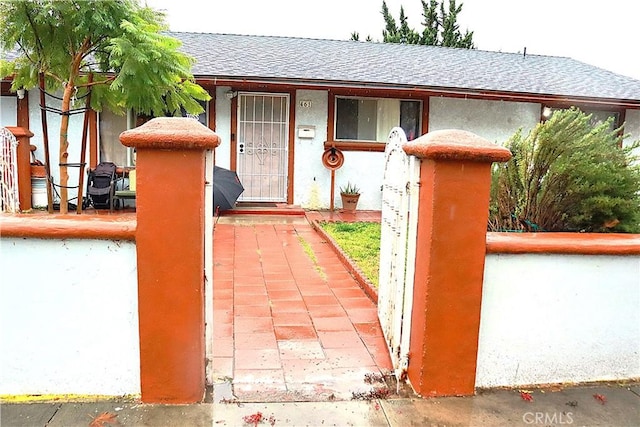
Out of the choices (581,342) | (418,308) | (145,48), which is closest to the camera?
(418,308)

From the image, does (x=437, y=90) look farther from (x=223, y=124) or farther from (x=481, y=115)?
(x=223, y=124)

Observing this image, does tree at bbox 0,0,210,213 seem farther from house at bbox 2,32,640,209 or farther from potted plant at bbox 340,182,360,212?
potted plant at bbox 340,182,360,212

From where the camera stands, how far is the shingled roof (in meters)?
10.3

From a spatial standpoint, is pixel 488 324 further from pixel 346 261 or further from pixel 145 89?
pixel 145 89

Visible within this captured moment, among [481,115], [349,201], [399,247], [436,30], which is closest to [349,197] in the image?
[349,201]

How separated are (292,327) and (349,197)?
666 centimetres

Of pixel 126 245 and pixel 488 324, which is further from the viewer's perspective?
pixel 488 324

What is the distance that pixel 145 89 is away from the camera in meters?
5.98

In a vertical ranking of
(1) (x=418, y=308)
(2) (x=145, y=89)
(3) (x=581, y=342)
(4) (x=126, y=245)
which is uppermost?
(2) (x=145, y=89)

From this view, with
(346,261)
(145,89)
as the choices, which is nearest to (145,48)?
(145,89)

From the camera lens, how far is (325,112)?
10664mm

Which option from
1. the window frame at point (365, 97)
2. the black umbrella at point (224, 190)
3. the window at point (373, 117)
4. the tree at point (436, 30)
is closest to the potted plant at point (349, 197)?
the window frame at point (365, 97)

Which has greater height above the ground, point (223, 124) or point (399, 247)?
point (223, 124)

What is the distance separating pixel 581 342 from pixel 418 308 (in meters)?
1.16
